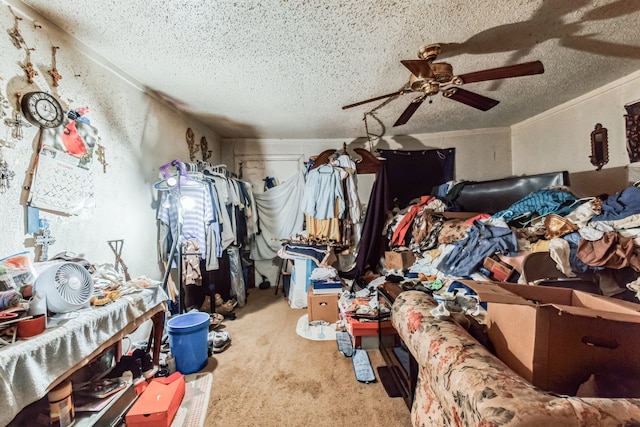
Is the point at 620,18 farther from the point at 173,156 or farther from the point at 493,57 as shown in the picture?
the point at 173,156

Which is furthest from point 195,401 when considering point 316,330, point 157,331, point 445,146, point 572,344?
point 445,146

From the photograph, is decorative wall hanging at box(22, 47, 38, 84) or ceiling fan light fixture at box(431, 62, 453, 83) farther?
ceiling fan light fixture at box(431, 62, 453, 83)

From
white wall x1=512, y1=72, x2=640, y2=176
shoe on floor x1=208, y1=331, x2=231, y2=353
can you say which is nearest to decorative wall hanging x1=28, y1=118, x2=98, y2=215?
shoe on floor x1=208, y1=331, x2=231, y2=353

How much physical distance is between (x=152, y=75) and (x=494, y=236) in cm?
311

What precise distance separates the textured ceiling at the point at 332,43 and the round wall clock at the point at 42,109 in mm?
486

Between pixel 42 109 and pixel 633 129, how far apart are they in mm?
4722

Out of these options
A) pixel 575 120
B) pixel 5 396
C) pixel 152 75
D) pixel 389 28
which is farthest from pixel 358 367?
pixel 575 120

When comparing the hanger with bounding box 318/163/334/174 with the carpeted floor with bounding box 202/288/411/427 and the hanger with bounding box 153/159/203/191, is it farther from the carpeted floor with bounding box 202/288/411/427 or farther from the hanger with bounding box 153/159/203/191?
the carpeted floor with bounding box 202/288/411/427

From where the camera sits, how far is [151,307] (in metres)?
1.66

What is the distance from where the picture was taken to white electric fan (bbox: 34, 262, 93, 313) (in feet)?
3.88

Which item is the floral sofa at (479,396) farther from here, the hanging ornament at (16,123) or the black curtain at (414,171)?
the black curtain at (414,171)

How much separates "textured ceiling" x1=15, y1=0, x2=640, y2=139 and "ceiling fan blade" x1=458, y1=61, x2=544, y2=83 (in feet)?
0.93

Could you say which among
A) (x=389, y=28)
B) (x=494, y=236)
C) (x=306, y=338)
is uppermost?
(x=389, y=28)

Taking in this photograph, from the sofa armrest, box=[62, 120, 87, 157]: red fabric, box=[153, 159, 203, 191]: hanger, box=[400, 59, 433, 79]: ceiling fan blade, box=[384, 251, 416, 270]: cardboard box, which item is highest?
box=[400, 59, 433, 79]: ceiling fan blade
